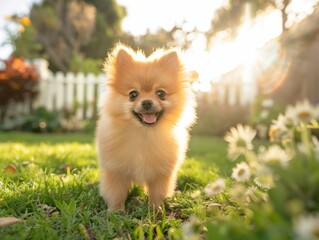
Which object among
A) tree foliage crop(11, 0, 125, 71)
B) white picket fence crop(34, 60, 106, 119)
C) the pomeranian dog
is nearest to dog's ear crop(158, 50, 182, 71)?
the pomeranian dog

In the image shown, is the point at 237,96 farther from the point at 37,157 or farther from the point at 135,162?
the point at 135,162

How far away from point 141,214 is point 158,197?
0.92 feet

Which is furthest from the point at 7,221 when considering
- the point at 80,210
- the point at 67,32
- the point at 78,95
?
the point at 67,32

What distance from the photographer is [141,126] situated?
261cm

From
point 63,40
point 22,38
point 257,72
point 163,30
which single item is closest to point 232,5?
point 163,30

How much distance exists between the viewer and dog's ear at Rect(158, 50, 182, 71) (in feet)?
9.19

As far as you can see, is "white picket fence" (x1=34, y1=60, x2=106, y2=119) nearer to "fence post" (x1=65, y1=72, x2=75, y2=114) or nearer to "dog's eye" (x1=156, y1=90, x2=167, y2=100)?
"fence post" (x1=65, y1=72, x2=75, y2=114)

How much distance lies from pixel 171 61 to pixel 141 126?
0.59m

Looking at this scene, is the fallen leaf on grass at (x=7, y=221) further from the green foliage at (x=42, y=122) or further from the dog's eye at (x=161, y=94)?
the green foliage at (x=42, y=122)

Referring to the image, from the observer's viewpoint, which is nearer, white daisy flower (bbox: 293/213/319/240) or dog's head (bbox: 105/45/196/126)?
white daisy flower (bbox: 293/213/319/240)

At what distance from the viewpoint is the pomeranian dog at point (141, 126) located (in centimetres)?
253

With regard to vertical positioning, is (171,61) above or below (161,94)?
above

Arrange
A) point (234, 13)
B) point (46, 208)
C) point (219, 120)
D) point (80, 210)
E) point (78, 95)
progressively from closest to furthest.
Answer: point (80, 210)
point (46, 208)
point (219, 120)
point (78, 95)
point (234, 13)

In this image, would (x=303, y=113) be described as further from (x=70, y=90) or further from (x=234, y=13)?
(x=234, y=13)
